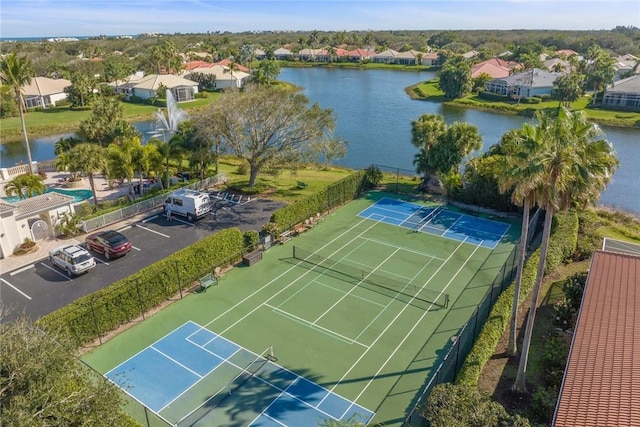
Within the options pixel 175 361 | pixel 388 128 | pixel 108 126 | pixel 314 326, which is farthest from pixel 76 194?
pixel 388 128

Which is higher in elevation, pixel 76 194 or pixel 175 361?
pixel 76 194

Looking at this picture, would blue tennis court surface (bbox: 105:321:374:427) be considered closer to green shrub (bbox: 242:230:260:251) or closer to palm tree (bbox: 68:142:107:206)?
green shrub (bbox: 242:230:260:251)

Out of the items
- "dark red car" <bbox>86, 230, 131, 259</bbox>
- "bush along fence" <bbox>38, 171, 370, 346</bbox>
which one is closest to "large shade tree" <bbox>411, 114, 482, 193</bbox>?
"bush along fence" <bbox>38, 171, 370, 346</bbox>

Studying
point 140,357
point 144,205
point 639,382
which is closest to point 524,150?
point 639,382

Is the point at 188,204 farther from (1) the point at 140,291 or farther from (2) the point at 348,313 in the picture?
(2) the point at 348,313

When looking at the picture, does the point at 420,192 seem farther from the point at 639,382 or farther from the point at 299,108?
the point at 639,382

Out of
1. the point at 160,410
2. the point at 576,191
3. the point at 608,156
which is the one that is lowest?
the point at 160,410

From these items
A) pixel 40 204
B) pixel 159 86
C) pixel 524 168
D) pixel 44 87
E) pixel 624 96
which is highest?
pixel 524 168
